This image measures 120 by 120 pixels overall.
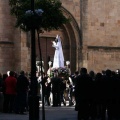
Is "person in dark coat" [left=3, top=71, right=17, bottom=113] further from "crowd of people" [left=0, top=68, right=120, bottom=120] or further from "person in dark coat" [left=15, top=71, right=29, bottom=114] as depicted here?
"person in dark coat" [left=15, top=71, right=29, bottom=114]

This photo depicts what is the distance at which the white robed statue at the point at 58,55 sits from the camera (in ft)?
118

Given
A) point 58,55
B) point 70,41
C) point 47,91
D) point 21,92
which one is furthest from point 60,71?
point 21,92

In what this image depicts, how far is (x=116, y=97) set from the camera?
2172 cm

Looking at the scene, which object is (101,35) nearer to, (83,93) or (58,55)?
(58,55)

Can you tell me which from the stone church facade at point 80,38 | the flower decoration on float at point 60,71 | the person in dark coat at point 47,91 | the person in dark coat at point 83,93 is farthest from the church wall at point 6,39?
the person in dark coat at point 83,93

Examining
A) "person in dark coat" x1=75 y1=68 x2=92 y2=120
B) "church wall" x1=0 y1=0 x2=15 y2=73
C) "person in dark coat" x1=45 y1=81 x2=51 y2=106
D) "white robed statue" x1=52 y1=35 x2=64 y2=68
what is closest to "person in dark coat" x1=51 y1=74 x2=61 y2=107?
"person in dark coat" x1=45 y1=81 x2=51 y2=106

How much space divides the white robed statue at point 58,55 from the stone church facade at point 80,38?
1630 mm

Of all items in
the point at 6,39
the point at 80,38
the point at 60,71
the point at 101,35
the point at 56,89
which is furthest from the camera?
the point at 101,35

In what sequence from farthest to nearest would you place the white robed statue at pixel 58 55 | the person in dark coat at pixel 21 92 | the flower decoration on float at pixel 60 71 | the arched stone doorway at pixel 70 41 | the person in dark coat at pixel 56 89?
the arched stone doorway at pixel 70 41, the white robed statue at pixel 58 55, the flower decoration on float at pixel 60 71, the person in dark coat at pixel 56 89, the person in dark coat at pixel 21 92

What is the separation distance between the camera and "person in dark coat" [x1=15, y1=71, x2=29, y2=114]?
25.5 m

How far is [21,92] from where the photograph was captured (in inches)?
1016

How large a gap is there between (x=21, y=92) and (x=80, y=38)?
47.6ft

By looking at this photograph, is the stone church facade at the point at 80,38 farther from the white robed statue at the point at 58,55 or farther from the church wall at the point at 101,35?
the white robed statue at the point at 58,55

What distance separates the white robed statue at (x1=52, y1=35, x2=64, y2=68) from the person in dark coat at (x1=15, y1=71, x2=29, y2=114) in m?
9.68
